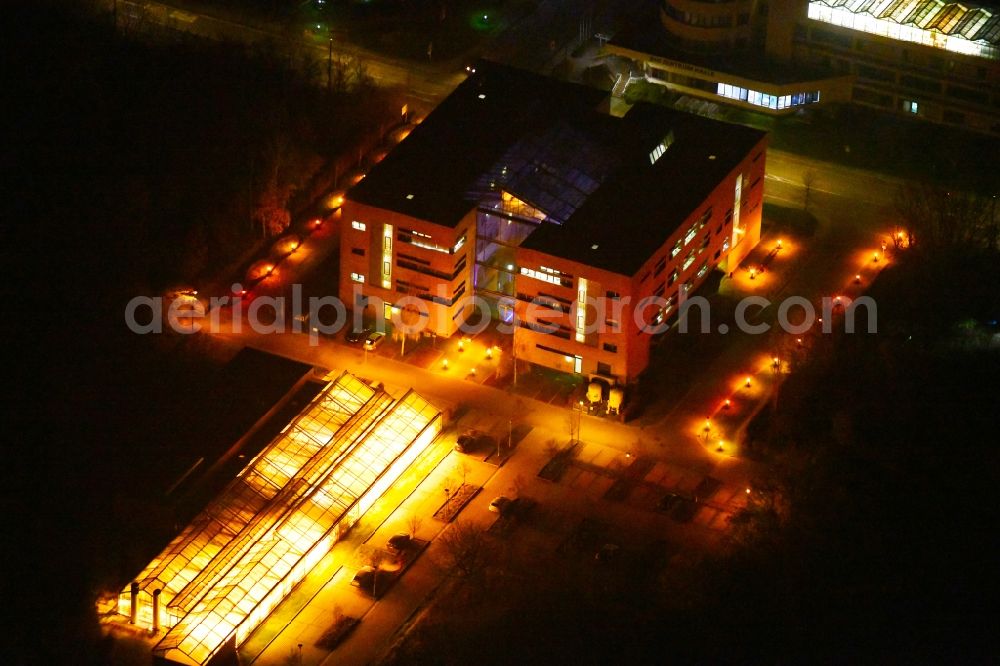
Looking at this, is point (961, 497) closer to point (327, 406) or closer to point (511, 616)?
point (511, 616)

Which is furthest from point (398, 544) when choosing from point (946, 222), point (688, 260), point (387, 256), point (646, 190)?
point (946, 222)

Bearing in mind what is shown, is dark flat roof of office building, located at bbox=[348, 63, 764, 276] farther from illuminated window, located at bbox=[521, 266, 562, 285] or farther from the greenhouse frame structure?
the greenhouse frame structure

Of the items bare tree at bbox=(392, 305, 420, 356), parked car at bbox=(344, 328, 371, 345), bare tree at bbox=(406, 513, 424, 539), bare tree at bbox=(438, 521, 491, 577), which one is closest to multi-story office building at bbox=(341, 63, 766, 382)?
bare tree at bbox=(392, 305, 420, 356)

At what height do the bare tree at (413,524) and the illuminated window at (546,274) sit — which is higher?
the illuminated window at (546,274)

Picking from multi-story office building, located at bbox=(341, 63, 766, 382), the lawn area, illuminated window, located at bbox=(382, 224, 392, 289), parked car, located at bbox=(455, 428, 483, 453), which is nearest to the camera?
parked car, located at bbox=(455, 428, 483, 453)

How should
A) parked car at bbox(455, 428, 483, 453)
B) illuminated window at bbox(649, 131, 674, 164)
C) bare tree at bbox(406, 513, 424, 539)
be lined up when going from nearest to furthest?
bare tree at bbox(406, 513, 424, 539) → parked car at bbox(455, 428, 483, 453) → illuminated window at bbox(649, 131, 674, 164)

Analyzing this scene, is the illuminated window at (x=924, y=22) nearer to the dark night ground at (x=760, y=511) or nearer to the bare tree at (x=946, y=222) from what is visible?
the bare tree at (x=946, y=222)

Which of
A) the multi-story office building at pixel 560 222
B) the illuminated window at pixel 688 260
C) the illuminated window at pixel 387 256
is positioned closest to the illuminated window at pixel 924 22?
the multi-story office building at pixel 560 222
